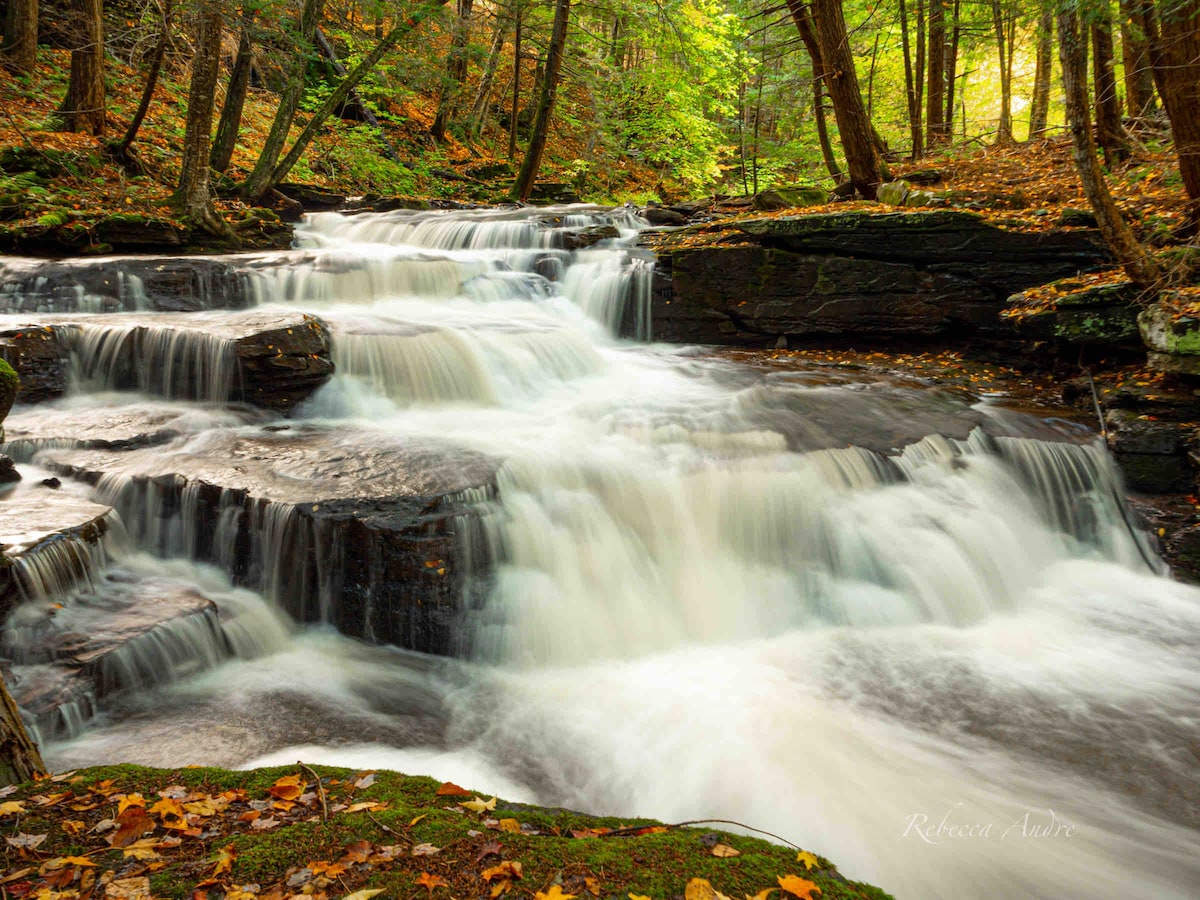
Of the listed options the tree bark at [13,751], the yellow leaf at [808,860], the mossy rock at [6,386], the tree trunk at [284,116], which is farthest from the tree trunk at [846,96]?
the tree bark at [13,751]

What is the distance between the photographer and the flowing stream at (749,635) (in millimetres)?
3678

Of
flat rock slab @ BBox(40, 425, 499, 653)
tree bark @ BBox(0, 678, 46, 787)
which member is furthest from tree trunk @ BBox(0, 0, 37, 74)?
tree bark @ BBox(0, 678, 46, 787)

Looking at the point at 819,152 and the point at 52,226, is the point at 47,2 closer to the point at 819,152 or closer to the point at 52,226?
the point at 52,226

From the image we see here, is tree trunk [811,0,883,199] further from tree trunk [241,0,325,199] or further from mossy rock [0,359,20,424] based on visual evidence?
mossy rock [0,359,20,424]

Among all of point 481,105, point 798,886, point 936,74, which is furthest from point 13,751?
point 481,105

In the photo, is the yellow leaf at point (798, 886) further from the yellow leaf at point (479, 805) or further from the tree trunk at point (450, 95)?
the tree trunk at point (450, 95)

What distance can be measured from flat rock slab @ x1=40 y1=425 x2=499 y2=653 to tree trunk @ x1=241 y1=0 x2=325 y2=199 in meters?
8.98

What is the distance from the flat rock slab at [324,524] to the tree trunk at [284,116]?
8975 millimetres

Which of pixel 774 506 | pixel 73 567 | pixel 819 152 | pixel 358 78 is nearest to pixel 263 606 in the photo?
pixel 73 567

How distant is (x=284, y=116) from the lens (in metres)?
12.6

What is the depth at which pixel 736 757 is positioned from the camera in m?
3.98

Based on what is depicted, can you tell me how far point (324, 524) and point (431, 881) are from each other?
348 cm

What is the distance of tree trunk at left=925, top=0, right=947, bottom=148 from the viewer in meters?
13.2

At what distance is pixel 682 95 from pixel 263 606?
20420 millimetres
